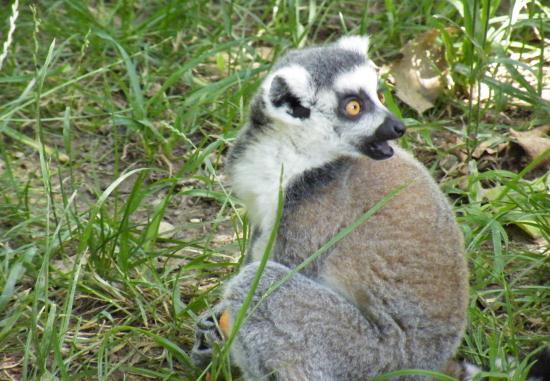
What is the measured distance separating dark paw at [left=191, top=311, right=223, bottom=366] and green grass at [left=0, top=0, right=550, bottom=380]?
9 cm

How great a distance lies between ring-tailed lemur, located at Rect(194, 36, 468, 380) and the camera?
13.2 feet

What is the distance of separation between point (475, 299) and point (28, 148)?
3.19 metres

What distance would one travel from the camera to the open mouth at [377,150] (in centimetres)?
434

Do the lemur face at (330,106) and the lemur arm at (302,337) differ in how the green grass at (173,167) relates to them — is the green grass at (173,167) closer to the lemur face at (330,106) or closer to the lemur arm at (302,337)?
the lemur arm at (302,337)

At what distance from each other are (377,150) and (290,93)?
500 millimetres

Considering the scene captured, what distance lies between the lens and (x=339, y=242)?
423cm

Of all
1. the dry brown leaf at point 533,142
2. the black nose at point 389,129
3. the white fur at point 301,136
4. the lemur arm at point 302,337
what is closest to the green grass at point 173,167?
the dry brown leaf at point 533,142

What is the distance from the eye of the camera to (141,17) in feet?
23.9

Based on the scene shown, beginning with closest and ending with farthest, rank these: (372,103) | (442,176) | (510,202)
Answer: (372,103)
(510,202)
(442,176)

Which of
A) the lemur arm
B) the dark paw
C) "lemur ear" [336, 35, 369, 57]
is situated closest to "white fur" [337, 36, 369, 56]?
"lemur ear" [336, 35, 369, 57]

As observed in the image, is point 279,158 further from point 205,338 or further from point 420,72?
point 420,72

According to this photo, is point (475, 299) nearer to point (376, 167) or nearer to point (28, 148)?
point (376, 167)

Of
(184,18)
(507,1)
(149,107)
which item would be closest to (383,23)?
(507,1)

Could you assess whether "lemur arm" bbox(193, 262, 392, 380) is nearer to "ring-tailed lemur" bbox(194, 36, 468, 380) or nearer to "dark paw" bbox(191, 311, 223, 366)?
"ring-tailed lemur" bbox(194, 36, 468, 380)
